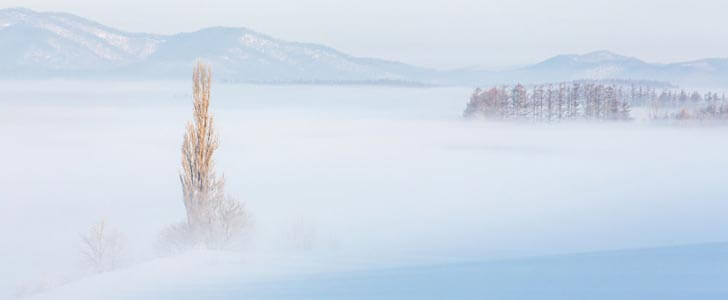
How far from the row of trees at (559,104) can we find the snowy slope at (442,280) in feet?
387

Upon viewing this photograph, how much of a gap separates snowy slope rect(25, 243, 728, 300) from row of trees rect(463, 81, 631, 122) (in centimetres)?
11804

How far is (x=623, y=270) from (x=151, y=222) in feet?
174

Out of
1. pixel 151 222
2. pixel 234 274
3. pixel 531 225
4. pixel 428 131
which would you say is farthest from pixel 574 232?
pixel 428 131

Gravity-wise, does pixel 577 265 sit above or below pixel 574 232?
above

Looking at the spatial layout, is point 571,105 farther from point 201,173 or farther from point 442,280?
point 442,280

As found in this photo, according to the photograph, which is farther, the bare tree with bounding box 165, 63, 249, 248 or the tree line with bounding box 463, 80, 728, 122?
the tree line with bounding box 463, 80, 728, 122

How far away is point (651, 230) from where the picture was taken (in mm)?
37969

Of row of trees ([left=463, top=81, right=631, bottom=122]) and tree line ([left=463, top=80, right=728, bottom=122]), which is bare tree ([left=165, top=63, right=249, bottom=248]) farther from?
row of trees ([left=463, top=81, right=631, bottom=122])

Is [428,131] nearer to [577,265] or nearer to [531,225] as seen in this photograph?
[531,225]

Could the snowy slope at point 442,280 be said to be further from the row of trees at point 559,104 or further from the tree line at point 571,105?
the row of trees at point 559,104

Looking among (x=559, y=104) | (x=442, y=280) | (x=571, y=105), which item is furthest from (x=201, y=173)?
(x=571, y=105)

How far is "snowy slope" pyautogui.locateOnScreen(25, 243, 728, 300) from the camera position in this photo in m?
11.2

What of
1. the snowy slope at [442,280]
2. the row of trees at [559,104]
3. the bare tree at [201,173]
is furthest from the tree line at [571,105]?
the snowy slope at [442,280]

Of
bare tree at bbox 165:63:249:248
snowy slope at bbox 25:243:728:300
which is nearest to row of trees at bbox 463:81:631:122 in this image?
bare tree at bbox 165:63:249:248
